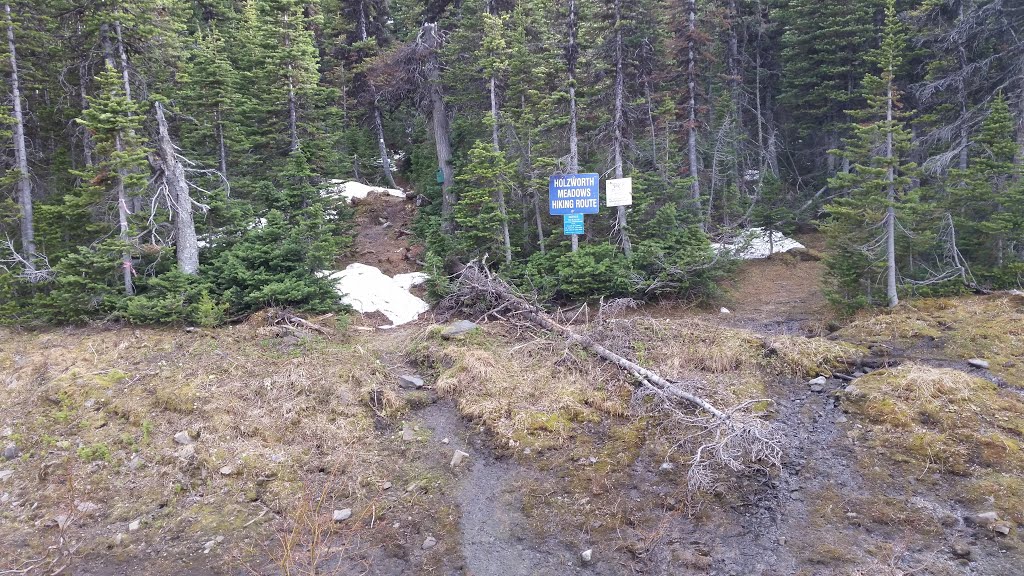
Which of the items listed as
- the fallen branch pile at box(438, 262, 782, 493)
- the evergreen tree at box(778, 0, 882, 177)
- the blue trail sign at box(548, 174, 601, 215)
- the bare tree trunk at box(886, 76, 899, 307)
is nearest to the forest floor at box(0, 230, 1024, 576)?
the fallen branch pile at box(438, 262, 782, 493)

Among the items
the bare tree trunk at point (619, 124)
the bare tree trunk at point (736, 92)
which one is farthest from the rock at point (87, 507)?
the bare tree trunk at point (736, 92)

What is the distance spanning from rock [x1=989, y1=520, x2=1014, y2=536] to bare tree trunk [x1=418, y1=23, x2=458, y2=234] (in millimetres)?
16365

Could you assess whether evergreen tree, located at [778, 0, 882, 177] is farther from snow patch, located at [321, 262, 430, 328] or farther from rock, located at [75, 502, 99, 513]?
rock, located at [75, 502, 99, 513]

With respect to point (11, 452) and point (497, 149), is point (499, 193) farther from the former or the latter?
point (11, 452)

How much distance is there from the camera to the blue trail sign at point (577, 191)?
1741 cm

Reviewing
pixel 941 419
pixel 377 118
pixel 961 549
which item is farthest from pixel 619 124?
pixel 377 118

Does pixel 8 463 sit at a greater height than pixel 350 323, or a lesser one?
lesser

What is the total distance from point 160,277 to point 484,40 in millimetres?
11892

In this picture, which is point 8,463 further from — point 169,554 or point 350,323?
point 350,323

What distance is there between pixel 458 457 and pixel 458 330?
4.73 metres

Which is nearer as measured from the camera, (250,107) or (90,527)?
(90,527)

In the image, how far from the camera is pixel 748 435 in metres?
7.97

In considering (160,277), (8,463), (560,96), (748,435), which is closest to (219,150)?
(160,277)

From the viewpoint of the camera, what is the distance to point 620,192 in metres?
17.5
